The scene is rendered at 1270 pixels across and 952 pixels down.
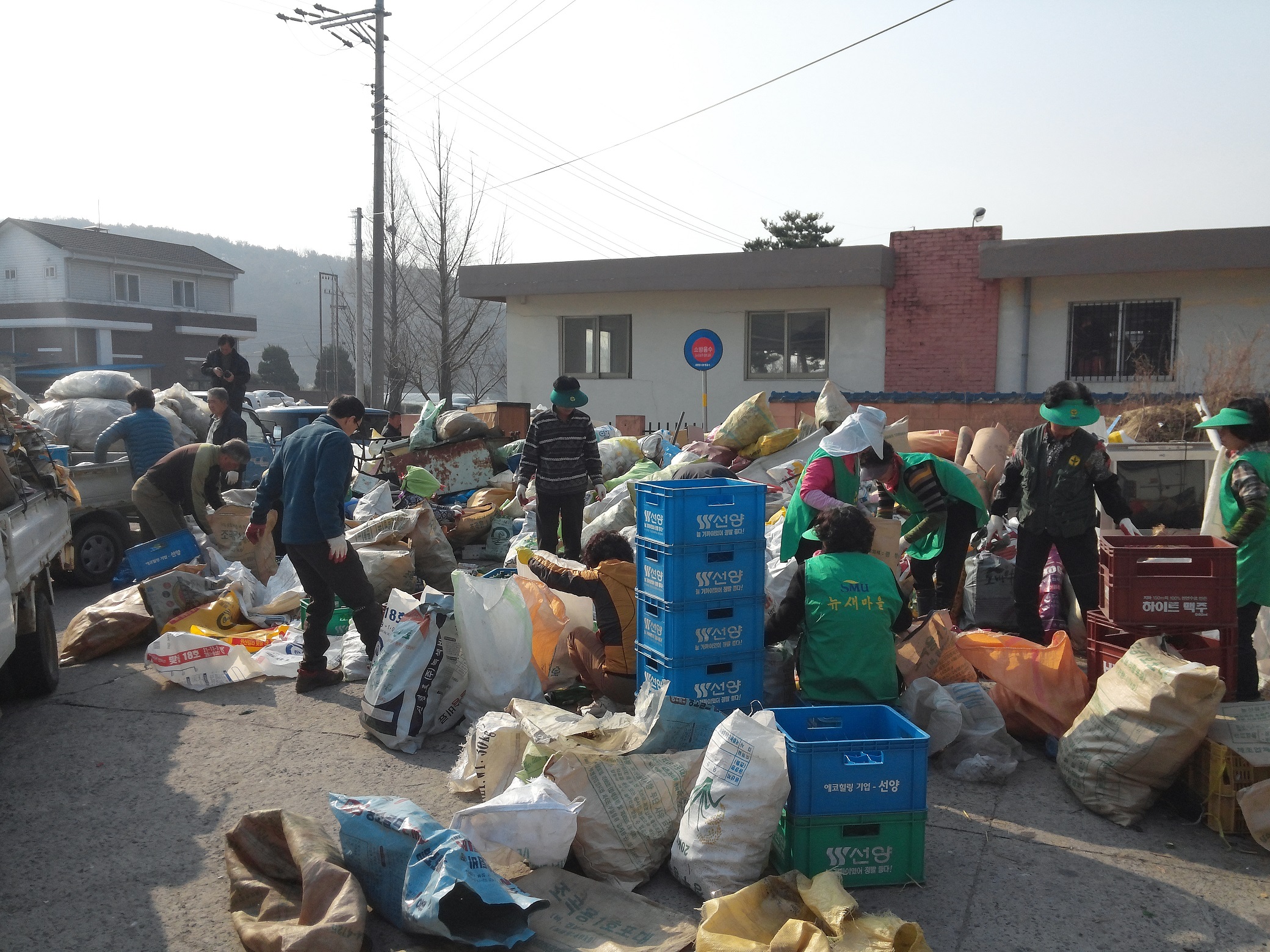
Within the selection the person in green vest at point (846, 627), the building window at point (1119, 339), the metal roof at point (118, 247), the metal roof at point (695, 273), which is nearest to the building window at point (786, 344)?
the metal roof at point (695, 273)

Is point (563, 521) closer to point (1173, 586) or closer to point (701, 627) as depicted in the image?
point (701, 627)

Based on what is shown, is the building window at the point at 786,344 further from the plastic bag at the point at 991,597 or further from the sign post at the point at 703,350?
the plastic bag at the point at 991,597

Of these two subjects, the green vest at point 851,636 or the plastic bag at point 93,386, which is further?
the plastic bag at point 93,386

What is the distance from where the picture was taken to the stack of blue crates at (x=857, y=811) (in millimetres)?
3330

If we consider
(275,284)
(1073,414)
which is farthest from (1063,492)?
(275,284)

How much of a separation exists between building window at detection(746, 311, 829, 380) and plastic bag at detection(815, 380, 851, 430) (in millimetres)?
6171

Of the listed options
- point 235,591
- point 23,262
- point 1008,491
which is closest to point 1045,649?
point 1008,491

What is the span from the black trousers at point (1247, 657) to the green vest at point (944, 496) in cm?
153

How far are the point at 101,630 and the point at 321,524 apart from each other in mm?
2267

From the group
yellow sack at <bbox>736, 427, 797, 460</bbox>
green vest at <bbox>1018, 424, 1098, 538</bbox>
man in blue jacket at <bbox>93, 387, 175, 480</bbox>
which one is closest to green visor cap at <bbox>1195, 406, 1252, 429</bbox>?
green vest at <bbox>1018, 424, 1098, 538</bbox>

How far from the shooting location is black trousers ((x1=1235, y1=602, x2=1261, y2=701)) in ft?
15.4

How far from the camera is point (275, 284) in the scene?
14588 centimetres

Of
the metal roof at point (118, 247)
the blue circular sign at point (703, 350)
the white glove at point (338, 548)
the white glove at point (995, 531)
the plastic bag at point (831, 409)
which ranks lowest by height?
the white glove at point (995, 531)

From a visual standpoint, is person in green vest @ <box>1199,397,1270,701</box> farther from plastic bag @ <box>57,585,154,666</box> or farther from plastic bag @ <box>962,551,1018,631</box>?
plastic bag @ <box>57,585,154,666</box>
